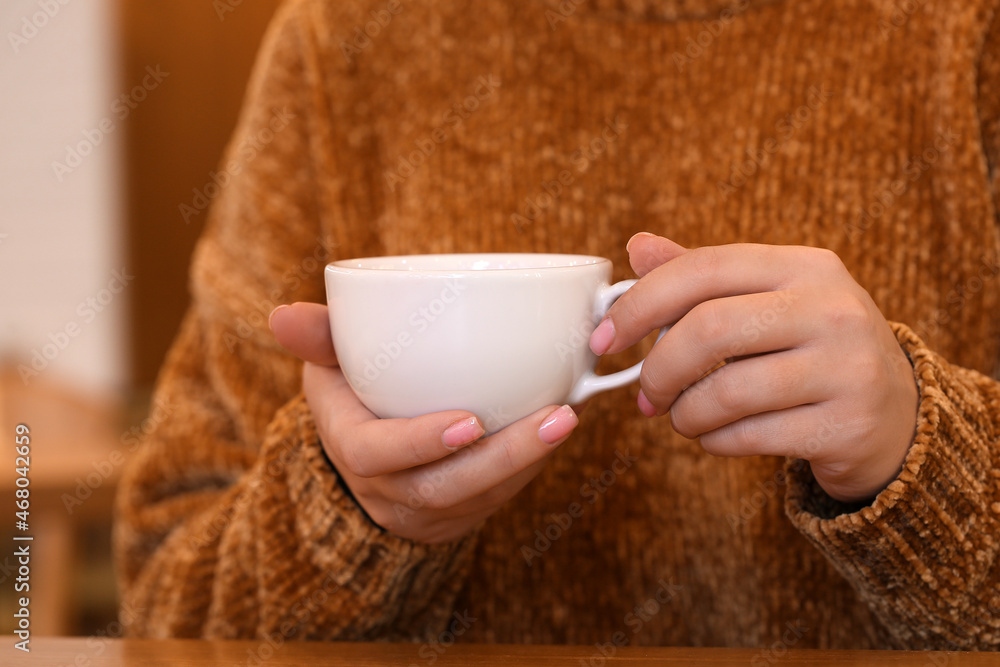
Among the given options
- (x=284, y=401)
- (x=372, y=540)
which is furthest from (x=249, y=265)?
(x=372, y=540)

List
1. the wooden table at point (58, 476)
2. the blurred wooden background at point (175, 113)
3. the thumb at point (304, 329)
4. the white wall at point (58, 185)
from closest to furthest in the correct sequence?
the thumb at point (304, 329)
the wooden table at point (58, 476)
the white wall at point (58, 185)
the blurred wooden background at point (175, 113)

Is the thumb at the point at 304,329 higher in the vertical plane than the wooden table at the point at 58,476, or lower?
higher

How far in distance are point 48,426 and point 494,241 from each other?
154 cm

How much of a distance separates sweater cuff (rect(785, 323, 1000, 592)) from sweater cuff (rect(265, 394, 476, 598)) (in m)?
0.25

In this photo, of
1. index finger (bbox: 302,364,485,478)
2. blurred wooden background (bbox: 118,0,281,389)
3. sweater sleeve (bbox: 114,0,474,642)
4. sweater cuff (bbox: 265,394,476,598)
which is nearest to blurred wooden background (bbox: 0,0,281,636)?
blurred wooden background (bbox: 118,0,281,389)

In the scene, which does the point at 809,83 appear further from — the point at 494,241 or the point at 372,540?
the point at 372,540

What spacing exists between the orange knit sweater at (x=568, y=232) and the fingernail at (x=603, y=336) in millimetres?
211

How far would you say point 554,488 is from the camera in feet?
2.30

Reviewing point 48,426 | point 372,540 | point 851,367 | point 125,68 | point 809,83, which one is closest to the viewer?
point 851,367

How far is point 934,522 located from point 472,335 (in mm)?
293

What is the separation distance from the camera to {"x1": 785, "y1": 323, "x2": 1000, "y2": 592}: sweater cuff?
0.42 m

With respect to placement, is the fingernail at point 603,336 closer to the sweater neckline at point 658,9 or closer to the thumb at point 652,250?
the thumb at point 652,250

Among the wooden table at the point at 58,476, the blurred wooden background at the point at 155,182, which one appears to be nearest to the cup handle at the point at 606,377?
the wooden table at the point at 58,476

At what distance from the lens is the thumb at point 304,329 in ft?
1.55
